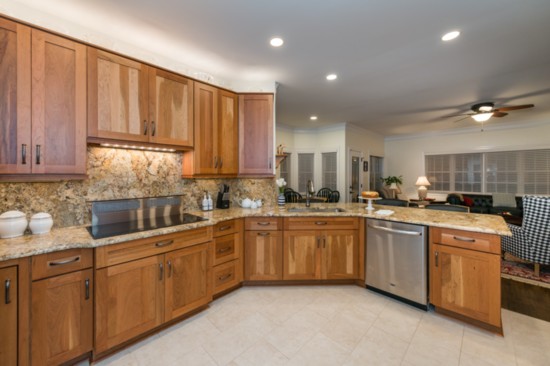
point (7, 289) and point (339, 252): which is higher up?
point (7, 289)

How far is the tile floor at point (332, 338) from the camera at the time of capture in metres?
1.78

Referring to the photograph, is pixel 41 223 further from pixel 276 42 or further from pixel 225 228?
pixel 276 42

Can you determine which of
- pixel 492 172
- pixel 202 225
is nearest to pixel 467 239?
pixel 202 225

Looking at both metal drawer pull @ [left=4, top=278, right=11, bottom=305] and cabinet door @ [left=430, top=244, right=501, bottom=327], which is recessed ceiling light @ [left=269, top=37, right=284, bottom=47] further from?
metal drawer pull @ [left=4, top=278, right=11, bottom=305]

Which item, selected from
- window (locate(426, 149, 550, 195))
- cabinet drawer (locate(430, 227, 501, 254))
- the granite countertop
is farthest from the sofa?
cabinet drawer (locate(430, 227, 501, 254))

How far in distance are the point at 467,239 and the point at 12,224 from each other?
145 inches

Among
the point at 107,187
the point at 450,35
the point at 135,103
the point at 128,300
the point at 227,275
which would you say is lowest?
the point at 227,275

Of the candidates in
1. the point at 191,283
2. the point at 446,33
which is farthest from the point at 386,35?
the point at 191,283

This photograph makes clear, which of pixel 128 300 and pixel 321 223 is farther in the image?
pixel 321 223

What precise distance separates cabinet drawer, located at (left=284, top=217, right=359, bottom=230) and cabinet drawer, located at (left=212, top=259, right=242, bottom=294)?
0.75 metres

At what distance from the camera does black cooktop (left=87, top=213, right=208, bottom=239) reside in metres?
1.92

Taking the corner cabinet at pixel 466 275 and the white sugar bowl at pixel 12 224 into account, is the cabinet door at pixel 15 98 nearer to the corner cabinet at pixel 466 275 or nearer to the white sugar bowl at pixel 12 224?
the white sugar bowl at pixel 12 224

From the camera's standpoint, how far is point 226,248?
2.66 m

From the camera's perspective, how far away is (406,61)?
2811 mm
